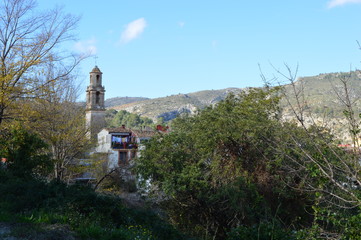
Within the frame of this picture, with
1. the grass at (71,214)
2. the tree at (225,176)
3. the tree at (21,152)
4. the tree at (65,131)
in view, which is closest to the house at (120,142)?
the tree at (65,131)

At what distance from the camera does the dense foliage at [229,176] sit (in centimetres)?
1695

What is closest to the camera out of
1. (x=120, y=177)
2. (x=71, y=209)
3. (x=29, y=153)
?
(x=71, y=209)

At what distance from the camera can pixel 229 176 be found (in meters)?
17.9

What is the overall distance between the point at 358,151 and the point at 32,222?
7248 mm

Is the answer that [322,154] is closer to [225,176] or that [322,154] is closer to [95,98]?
[225,176]

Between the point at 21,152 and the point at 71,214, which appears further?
the point at 21,152

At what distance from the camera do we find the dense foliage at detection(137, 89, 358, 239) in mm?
16953

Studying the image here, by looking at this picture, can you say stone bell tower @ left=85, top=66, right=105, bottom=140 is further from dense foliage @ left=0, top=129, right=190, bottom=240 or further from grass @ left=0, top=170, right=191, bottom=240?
grass @ left=0, top=170, right=191, bottom=240

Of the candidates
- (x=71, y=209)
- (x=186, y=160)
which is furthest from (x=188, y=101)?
(x=71, y=209)

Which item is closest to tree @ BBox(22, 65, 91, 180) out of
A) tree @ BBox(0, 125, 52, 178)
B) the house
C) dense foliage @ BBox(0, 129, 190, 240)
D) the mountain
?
A: tree @ BBox(0, 125, 52, 178)

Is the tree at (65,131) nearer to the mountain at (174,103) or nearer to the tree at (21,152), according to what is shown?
the tree at (21,152)

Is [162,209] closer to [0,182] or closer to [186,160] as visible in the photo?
[186,160]

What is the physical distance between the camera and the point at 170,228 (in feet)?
37.4

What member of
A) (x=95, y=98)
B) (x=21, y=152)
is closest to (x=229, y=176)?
(x=21, y=152)
